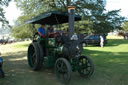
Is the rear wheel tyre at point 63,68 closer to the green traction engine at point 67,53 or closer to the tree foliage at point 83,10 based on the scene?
the green traction engine at point 67,53

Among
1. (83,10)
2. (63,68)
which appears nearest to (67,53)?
(63,68)

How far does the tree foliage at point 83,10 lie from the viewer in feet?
60.5

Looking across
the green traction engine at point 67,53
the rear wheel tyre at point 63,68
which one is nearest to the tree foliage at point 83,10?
the green traction engine at point 67,53

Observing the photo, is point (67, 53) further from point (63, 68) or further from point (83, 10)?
point (83, 10)

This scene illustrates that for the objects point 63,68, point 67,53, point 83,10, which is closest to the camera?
point 63,68

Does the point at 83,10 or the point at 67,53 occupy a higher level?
the point at 83,10

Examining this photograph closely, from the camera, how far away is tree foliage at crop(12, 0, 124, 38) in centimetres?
1845

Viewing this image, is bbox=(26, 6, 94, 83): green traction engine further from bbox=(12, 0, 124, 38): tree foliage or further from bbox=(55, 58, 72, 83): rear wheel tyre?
bbox=(12, 0, 124, 38): tree foliage

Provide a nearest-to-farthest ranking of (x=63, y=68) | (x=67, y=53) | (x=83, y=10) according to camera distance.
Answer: (x=63, y=68) < (x=67, y=53) < (x=83, y=10)

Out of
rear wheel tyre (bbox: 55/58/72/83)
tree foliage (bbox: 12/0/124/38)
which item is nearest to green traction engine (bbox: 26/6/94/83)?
rear wheel tyre (bbox: 55/58/72/83)

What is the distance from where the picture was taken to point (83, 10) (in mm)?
19641

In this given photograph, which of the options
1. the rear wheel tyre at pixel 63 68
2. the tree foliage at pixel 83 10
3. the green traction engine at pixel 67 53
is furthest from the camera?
the tree foliage at pixel 83 10

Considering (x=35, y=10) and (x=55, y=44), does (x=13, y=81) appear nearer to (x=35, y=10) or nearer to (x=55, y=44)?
(x=55, y=44)

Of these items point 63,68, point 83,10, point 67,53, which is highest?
point 83,10
